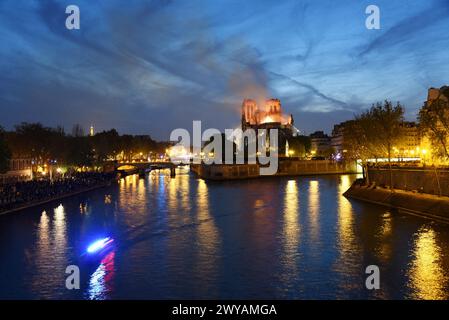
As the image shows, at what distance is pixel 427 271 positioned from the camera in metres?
29.7

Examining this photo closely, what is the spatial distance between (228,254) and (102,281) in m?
10.2

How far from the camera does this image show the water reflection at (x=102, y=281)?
2670 cm

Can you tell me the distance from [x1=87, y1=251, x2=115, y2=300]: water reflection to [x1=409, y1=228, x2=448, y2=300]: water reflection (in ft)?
54.8

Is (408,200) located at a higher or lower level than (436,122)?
lower

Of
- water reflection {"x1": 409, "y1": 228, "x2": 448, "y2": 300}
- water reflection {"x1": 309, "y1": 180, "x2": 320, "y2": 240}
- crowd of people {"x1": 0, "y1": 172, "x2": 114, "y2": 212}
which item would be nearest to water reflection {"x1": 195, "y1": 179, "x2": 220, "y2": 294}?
water reflection {"x1": 309, "y1": 180, "x2": 320, "y2": 240}

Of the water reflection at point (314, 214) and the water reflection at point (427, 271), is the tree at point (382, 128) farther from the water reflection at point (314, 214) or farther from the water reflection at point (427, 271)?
the water reflection at point (427, 271)

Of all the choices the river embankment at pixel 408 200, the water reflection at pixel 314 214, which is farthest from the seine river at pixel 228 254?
the river embankment at pixel 408 200

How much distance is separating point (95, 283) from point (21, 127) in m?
94.4

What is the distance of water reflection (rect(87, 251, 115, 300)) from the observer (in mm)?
26703

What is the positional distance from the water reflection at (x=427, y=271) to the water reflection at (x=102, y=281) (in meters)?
16.7

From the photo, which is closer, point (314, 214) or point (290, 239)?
point (290, 239)

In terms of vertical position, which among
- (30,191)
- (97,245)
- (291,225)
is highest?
(30,191)

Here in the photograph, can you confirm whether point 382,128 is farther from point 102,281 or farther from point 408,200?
point 102,281

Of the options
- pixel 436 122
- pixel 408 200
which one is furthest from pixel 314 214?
pixel 436 122
